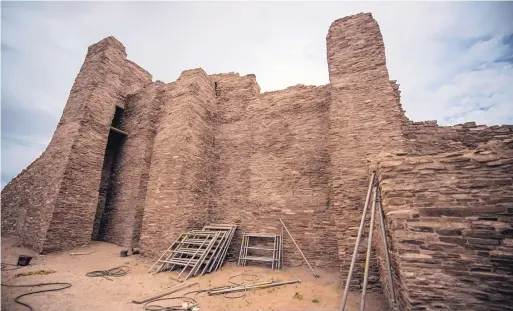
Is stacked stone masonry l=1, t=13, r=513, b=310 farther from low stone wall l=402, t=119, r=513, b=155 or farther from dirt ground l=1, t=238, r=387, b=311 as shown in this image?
dirt ground l=1, t=238, r=387, b=311

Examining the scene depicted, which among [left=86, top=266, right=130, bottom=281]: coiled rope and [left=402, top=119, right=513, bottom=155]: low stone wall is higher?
[left=402, top=119, right=513, bottom=155]: low stone wall

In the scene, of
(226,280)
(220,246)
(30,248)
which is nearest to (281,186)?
(220,246)

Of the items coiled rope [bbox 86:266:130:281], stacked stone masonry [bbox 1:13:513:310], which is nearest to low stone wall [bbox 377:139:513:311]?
stacked stone masonry [bbox 1:13:513:310]

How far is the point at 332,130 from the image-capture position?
7.31 metres

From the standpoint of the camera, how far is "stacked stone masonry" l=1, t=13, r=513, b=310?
11.0 feet

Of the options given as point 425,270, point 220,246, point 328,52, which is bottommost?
point 220,246

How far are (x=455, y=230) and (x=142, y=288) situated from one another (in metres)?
7.09

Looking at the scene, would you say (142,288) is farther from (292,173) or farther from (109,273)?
(292,173)

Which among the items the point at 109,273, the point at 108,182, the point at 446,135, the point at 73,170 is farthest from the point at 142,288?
the point at 446,135

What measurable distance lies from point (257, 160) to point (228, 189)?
6.40 ft

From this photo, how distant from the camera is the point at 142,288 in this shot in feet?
19.8

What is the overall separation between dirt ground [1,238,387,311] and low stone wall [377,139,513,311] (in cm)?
192

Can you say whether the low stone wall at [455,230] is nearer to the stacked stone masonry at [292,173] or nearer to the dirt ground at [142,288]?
the stacked stone masonry at [292,173]

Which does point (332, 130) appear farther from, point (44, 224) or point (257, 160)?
point (44, 224)
